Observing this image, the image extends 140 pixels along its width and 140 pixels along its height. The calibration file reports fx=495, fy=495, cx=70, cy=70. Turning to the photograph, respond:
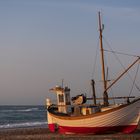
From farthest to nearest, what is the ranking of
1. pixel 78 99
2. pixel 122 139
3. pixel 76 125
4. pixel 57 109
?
pixel 57 109
pixel 78 99
pixel 76 125
pixel 122 139

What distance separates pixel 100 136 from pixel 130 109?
3.18 meters

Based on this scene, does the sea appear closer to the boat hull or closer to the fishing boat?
the fishing boat

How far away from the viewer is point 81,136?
3959 cm

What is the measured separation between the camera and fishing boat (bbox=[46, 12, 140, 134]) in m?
38.9

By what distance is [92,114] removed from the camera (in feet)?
130

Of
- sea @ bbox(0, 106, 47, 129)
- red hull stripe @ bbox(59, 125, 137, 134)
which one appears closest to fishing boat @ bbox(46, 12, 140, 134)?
red hull stripe @ bbox(59, 125, 137, 134)

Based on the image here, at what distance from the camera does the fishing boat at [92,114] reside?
3894cm

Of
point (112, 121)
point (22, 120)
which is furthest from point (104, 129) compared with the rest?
point (22, 120)

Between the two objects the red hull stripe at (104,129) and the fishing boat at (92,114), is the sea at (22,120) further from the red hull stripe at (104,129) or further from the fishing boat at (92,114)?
the red hull stripe at (104,129)

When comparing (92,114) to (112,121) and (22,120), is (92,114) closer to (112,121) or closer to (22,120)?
(112,121)

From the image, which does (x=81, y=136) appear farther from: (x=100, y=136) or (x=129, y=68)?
(x=129, y=68)

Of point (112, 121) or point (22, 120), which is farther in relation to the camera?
point (22, 120)

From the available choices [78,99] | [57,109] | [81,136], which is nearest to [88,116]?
[81,136]

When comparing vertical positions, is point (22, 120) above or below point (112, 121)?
below
